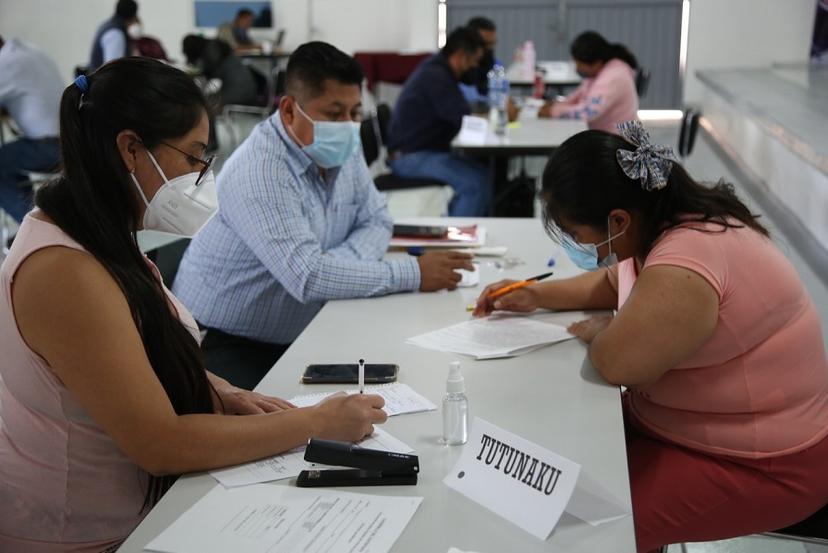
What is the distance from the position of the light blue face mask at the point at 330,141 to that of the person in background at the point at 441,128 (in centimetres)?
287

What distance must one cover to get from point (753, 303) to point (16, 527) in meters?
1.30

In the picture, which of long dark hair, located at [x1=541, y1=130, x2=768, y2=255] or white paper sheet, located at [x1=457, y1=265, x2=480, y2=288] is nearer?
long dark hair, located at [x1=541, y1=130, x2=768, y2=255]

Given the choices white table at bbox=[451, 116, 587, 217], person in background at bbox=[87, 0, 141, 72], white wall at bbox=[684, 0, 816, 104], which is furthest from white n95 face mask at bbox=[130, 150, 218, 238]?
white wall at bbox=[684, 0, 816, 104]

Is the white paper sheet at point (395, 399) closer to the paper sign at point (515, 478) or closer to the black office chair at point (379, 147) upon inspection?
the paper sign at point (515, 478)

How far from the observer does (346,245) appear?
2.56 m

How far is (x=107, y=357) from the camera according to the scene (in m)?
1.27

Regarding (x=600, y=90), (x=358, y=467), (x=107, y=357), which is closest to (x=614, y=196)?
(x=358, y=467)

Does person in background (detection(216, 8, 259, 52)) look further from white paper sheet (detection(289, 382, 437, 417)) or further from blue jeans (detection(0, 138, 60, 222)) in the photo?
white paper sheet (detection(289, 382, 437, 417))

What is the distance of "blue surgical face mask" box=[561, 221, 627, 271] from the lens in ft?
5.81

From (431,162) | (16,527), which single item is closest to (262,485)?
(16,527)

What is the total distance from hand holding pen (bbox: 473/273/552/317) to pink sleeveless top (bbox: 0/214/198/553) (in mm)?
946

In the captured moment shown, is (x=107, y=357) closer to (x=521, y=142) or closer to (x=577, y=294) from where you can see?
(x=577, y=294)

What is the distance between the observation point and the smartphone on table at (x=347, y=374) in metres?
1.70

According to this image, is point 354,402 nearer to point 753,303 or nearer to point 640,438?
point 640,438
